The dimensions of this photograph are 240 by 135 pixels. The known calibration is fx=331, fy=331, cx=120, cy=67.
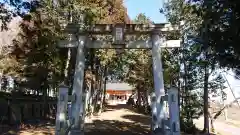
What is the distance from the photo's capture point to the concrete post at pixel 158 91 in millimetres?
12172

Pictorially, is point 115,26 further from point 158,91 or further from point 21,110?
point 21,110

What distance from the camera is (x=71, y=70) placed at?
21.3 m

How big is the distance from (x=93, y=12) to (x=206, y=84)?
23.5 feet

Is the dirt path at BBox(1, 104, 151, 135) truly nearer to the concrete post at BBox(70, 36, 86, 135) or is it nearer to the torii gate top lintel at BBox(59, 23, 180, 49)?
the concrete post at BBox(70, 36, 86, 135)

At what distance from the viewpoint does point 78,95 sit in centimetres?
1249

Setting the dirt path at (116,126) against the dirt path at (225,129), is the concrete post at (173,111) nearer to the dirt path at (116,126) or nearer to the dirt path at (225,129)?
the dirt path at (116,126)

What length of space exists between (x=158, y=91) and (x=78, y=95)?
3.02 metres

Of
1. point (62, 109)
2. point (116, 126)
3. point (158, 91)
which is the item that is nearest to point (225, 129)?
point (116, 126)

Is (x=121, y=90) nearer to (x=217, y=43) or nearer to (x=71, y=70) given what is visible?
(x=71, y=70)

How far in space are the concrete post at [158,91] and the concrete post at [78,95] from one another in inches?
111

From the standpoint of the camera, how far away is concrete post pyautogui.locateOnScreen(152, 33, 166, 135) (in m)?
12.2

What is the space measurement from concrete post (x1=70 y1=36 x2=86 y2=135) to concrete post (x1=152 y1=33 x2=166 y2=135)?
281 cm

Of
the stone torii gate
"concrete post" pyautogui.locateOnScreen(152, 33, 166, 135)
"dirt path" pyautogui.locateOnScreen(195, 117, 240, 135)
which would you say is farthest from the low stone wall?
"dirt path" pyautogui.locateOnScreen(195, 117, 240, 135)

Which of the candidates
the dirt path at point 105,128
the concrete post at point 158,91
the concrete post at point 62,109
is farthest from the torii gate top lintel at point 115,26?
the dirt path at point 105,128
